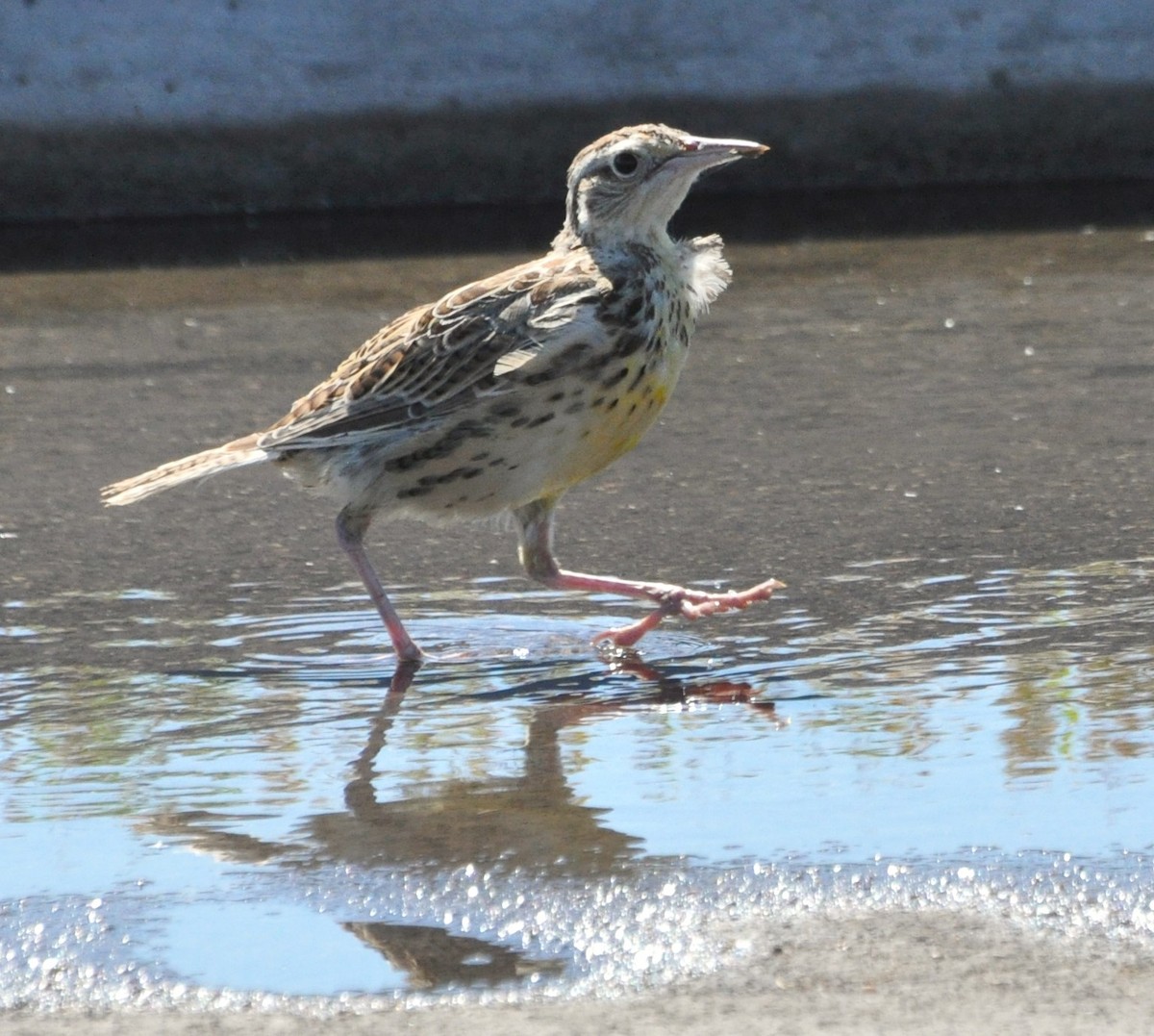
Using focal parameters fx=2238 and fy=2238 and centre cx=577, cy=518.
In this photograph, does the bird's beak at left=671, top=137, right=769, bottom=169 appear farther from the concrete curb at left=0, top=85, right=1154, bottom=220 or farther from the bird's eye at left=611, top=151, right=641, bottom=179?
the concrete curb at left=0, top=85, right=1154, bottom=220

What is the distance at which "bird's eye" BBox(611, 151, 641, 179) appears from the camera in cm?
641

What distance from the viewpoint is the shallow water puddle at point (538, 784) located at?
159 inches

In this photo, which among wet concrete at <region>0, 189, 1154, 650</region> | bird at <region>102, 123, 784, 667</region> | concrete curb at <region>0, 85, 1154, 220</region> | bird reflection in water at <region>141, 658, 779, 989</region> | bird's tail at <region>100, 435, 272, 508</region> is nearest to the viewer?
bird reflection in water at <region>141, 658, 779, 989</region>

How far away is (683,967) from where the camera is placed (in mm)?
3865

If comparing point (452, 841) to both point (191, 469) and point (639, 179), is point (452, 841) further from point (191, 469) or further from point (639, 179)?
point (639, 179)

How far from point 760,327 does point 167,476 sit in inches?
175

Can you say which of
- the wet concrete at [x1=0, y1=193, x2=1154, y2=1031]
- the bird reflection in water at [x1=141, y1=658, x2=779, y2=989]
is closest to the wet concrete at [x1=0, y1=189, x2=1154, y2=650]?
the wet concrete at [x1=0, y1=193, x2=1154, y2=1031]

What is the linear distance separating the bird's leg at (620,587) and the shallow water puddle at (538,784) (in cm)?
11

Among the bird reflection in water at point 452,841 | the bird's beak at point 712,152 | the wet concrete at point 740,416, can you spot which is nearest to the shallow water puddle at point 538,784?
the bird reflection in water at point 452,841

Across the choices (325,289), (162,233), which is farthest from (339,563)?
(162,233)

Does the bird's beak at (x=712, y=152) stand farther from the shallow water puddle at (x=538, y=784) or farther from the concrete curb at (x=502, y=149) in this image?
the concrete curb at (x=502, y=149)

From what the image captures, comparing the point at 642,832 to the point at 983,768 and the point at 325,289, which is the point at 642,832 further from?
the point at 325,289

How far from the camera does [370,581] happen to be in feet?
20.7

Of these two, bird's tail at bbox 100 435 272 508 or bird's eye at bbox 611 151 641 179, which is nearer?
bird's eye at bbox 611 151 641 179
